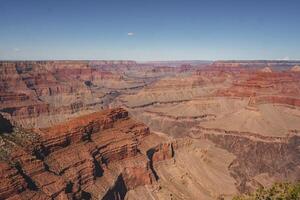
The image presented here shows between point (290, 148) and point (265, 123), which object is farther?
point (265, 123)

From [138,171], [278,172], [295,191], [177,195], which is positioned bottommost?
[278,172]

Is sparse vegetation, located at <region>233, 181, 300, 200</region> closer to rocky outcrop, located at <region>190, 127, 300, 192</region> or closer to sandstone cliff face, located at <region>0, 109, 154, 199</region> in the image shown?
sandstone cliff face, located at <region>0, 109, 154, 199</region>

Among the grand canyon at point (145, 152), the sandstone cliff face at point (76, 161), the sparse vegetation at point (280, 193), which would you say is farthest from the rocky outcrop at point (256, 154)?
the sparse vegetation at point (280, 193)

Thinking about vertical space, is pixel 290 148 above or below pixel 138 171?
below

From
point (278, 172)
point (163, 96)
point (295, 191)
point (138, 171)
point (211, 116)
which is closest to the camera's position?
point (295, 191)

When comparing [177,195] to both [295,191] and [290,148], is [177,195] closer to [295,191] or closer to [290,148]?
[295,191]

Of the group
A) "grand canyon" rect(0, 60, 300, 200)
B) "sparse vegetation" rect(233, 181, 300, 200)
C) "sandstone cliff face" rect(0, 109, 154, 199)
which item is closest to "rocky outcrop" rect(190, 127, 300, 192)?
"grand canyon" rect(0, 60, 300, 200)

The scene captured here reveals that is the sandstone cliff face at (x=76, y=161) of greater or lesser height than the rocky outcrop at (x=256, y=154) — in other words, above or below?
above

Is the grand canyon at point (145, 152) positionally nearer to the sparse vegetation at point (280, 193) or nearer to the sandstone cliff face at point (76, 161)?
the sandstone cliff face at point (76, 161)

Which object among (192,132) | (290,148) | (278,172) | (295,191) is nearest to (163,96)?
(192,132)
